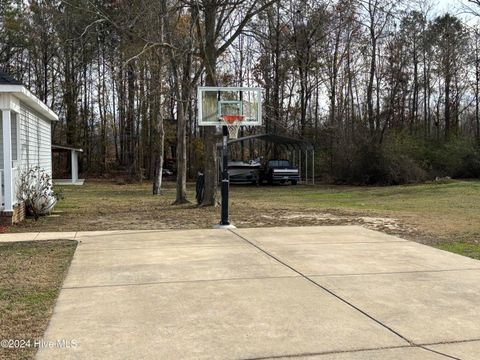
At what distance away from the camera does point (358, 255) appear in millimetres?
8211

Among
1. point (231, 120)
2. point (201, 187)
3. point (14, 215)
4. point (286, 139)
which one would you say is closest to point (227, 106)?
point (231, 120)

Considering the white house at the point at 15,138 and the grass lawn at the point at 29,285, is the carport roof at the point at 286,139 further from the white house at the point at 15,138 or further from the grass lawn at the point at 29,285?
the grass lawn at the point at 29,285

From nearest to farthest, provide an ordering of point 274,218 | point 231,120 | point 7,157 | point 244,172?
point 7,157 → point 231,120 → point 274,218 → point 244,172

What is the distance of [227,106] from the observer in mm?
12992

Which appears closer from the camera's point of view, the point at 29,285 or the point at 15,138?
the point at 29,285

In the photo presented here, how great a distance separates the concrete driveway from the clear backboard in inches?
183

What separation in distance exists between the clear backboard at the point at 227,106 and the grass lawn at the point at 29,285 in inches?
196

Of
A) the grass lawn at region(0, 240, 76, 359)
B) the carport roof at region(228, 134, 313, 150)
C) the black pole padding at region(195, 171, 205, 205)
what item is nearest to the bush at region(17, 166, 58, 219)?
the grass lawn at region(0, 240, 76, 359)

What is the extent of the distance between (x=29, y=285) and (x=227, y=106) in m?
7.72

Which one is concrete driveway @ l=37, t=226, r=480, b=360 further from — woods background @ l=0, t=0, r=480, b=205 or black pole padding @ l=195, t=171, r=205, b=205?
woods background @ l=0, t=0, r=480, b=205

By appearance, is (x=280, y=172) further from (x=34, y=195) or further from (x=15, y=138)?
(x=15, y=138)

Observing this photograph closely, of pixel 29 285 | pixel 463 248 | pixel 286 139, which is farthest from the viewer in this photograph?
pixel 286 139

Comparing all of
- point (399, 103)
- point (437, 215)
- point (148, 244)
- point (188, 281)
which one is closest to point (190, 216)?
point (148, 244)

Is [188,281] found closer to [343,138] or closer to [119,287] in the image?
[119,287]
